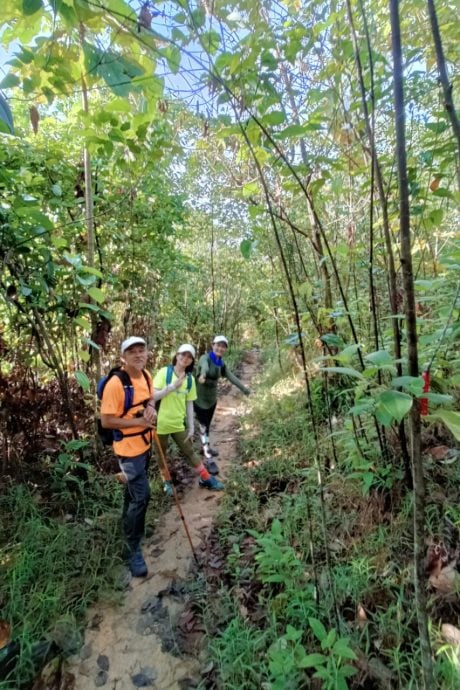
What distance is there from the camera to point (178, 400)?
14.9 ft

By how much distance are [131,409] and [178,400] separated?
1.23m

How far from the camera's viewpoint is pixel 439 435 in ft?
11.2

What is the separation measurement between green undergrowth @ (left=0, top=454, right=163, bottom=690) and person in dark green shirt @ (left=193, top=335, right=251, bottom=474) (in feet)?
3.91

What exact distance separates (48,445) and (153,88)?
3.85m

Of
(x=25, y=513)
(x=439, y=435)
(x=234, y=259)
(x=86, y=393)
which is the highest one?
(x=234, y=259)

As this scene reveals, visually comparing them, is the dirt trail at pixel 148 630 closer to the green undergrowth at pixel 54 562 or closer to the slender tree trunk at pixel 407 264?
the green undergrowth at pixel 54 562

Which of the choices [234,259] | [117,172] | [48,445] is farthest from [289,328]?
[48,445]

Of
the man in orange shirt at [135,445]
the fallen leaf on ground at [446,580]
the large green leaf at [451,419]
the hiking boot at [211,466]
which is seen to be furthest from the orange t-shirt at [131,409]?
the large green leaf at [451,419]

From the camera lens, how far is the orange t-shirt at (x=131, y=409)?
3.25m

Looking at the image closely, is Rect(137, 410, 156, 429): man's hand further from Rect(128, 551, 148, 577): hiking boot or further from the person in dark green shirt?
the person in dark green shirt

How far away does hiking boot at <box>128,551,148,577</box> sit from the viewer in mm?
3307

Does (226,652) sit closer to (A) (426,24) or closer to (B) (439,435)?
(B) (439,435)

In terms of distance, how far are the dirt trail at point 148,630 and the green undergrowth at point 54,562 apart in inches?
5.1

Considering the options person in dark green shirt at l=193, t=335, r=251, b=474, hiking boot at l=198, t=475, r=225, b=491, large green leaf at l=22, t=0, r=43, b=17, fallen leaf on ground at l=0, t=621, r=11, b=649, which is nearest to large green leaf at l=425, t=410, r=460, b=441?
large green leaf at l=22, t=0, r=43, b=17
